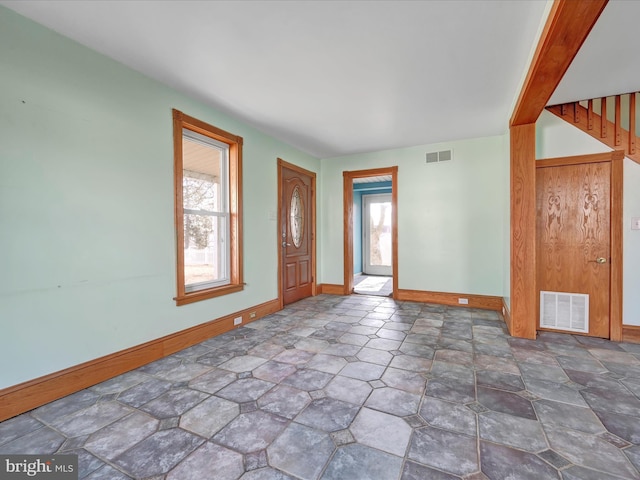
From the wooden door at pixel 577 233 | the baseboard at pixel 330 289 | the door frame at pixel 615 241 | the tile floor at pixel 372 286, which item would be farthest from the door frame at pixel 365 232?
the door frame at pixel 615 241

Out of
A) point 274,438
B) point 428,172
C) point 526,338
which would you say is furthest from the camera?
point 428,172

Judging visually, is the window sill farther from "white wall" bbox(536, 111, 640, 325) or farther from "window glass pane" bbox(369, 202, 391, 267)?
"window glass pane" bbox(369, 202, 391, 267)

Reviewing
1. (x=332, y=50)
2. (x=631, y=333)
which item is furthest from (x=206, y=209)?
(x=631, y=333)

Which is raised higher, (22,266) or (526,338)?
(22,266)

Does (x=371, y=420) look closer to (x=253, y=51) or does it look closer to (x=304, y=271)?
(x=253, y=51)

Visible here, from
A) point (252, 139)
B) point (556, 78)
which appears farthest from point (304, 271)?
point (556, 78)

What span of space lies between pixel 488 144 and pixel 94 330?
5.48m

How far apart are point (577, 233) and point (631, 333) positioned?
1.20m

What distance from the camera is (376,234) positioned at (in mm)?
8617

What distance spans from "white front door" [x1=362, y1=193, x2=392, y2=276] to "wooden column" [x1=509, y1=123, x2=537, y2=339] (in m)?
5.01

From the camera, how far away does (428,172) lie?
193 inches

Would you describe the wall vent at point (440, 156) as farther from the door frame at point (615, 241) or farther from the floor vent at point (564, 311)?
the floor vent at point (564, 311)

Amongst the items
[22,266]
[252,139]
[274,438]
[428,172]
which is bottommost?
[274,438]

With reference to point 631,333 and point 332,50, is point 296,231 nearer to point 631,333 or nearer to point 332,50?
point 332,50
